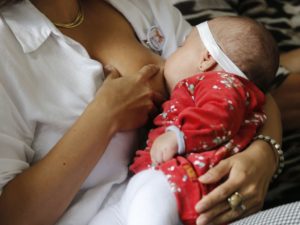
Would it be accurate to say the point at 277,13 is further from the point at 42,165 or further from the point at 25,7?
the point at 42,165

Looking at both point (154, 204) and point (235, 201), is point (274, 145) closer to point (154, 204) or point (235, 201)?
point (235, 201)

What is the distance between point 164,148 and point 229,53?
0.29m

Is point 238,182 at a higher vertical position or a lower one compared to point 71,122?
lower

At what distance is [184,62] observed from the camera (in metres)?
1.21

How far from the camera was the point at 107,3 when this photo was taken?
4.56ft

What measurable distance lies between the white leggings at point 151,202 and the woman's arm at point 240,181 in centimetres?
6

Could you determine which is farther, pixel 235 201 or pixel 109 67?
pixel 109 67

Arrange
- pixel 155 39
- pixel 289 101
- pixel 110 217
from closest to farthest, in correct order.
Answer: pixel 110 217 → pixel 155 39 → pixel 289 101

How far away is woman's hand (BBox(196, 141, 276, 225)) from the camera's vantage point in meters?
1.00

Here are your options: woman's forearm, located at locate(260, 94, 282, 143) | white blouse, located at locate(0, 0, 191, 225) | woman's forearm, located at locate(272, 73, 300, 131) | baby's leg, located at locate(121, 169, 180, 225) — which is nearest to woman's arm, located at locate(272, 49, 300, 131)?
woman's forearm, located at locate(272, 73, 300, 131)

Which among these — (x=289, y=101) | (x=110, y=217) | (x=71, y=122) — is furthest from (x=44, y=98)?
(x=289, y=101)

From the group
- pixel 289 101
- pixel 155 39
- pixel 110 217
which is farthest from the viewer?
pixel 289 101

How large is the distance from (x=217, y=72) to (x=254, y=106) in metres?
0.11

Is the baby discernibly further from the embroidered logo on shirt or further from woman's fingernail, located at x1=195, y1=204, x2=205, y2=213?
the embroidered logo on shirt
